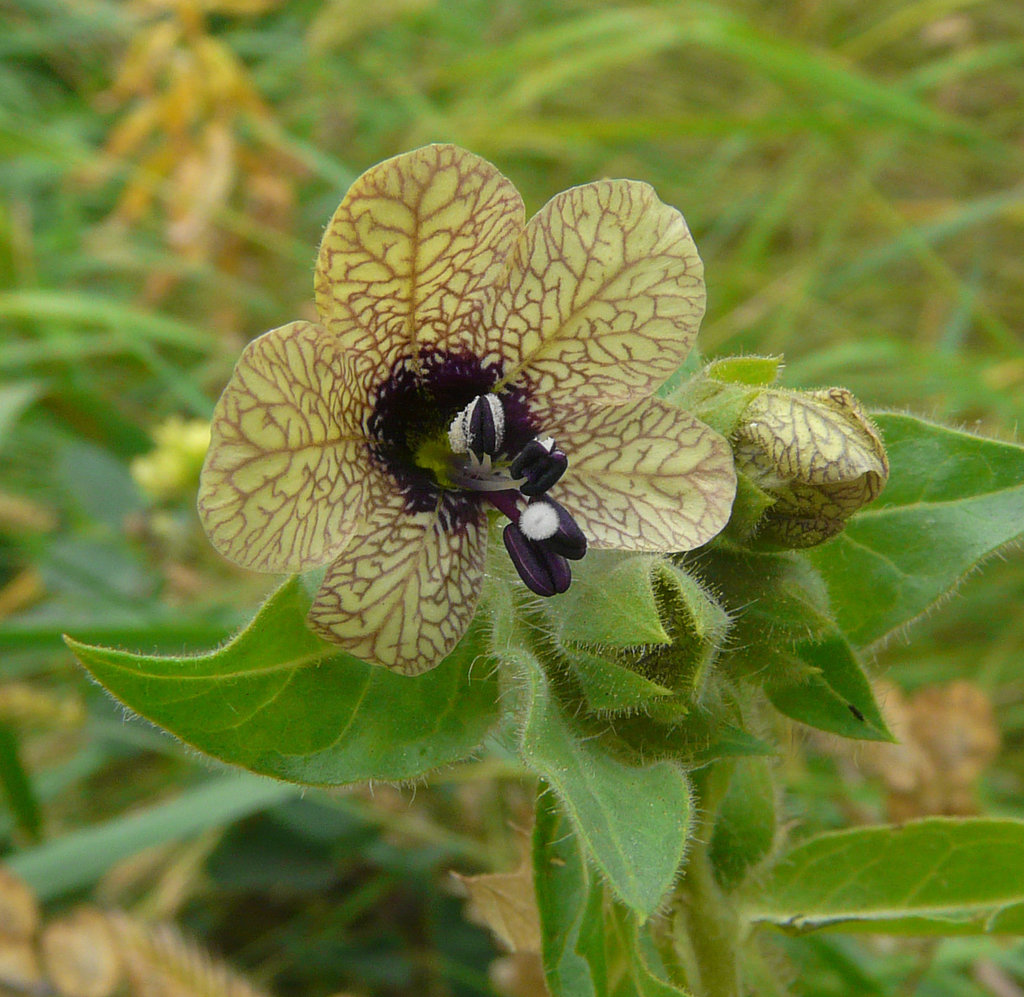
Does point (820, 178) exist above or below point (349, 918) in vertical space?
above

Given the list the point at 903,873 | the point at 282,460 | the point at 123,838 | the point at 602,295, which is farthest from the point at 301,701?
A: the point at 123,838

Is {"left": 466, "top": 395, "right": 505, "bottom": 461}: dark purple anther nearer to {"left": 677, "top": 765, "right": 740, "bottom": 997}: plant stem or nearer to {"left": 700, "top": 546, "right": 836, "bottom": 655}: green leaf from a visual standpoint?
{"left": 700, "top": 546, "right": 836, "bottom": 655}: green leaf

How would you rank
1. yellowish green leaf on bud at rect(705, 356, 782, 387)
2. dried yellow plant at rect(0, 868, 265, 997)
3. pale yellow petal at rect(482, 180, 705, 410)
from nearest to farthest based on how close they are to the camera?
pale yellow petal at rect(482, 180, 705, 410) < yellowish green leaf on bud at rect(705, 356, 782, 387) < dried yellow plant at rect(0, 868, 265, 997)

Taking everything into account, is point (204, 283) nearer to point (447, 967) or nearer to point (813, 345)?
point (813, 345)

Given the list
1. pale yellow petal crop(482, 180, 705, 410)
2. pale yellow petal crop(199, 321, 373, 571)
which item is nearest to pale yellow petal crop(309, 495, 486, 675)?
pale yellow petal crop(199, 321, 373, 571)

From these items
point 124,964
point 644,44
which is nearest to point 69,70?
point 644,44

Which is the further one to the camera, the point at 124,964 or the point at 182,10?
the point at 182,10

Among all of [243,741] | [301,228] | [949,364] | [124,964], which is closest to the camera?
[243,741]
